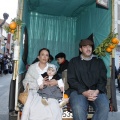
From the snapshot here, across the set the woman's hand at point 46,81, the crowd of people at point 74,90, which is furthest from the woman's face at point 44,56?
the woman's hand at point 46,81

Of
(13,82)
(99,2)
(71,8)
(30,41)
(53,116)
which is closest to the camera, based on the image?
(53,116)

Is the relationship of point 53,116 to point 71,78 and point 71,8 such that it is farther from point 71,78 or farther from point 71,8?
point 71,8

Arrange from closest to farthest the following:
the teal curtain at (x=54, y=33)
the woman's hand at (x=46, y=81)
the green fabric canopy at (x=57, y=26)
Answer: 1. the woman's hand at (x=46, y=81)
2. the green fabric canopy at (x=57, y=26)
3. the teal curtain at (x=54, y=33)

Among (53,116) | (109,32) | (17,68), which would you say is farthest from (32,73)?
(109,32)

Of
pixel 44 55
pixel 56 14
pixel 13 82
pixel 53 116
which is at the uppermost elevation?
pixel 56 14

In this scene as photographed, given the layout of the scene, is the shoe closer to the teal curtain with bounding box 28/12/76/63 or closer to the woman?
the woman

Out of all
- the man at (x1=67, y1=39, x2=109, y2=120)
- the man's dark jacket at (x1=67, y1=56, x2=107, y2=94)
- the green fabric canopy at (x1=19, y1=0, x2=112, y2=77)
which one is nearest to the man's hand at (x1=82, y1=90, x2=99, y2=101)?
the man at (x1=67, y1=39, x2=109, y2=120)

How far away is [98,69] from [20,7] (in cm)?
185

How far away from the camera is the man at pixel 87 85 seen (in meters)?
3.78

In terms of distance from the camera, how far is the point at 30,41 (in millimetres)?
→ 7363

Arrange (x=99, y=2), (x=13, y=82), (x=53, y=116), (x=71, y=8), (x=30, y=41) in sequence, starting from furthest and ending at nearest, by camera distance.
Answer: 1. (x=30, y=41)
2. (x=71, y=8)
3. (x=99, y=2)
4. (x=13, y=82)
5. (x=53, y=116)

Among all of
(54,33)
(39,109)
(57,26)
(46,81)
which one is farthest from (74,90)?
(57,26)

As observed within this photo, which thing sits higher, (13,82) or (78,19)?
(78,19)

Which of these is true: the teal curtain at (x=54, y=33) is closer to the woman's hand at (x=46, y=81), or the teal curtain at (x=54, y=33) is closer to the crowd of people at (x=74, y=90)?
the crowd of people at (x=74, y=90)
